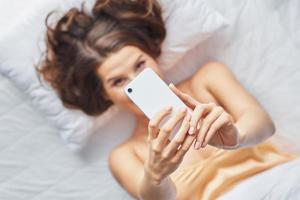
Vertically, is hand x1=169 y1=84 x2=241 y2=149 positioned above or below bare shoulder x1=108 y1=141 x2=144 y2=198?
above

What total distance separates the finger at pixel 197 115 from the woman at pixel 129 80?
19 cm

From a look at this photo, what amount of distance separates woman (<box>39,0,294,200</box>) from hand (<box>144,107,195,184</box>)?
0.22m

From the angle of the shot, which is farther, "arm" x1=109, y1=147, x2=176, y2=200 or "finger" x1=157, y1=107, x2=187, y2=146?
"arm" x1=109, y1=147, x2=176, y2=200

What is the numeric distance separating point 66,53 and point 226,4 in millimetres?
406

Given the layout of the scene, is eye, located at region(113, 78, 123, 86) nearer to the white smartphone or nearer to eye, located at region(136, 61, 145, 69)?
eye, located at region(136, 61, 145, 69)

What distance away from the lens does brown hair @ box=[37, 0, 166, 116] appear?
1089 mm

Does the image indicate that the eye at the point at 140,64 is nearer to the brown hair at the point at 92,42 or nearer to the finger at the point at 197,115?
the brown hair at the point at 92,42

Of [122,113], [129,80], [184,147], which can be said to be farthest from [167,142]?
[122,113]

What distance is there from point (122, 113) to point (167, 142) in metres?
0.43

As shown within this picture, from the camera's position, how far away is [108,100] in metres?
1.17

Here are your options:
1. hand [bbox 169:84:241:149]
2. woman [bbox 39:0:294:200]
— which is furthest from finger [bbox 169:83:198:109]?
woman [bbox 39:0:294:200]

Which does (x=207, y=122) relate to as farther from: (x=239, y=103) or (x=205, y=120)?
(x=239, y=103)

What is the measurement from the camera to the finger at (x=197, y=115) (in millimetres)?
808

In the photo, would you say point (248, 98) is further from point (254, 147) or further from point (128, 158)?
point (128, 158)
